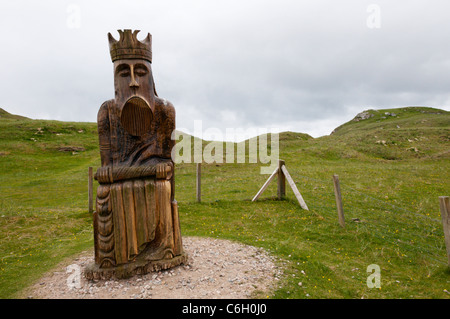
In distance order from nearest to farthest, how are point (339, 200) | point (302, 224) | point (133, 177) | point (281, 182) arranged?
point (133, 177), point (339, 200), point (302, 224), point (281, 182)

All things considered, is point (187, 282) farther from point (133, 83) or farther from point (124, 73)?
point (124, 73)

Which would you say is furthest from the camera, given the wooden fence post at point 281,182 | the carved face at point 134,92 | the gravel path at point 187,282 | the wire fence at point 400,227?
the wooden fence post at point 281,182

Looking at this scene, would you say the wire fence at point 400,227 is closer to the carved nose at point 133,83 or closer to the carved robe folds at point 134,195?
the carved robe folds at point 134,195

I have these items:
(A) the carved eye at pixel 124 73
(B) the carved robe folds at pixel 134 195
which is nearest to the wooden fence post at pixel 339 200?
(B) the carved robe folds at pixel 134 195

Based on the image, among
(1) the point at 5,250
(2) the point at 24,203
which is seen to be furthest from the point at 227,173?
(1) the point at 5,250

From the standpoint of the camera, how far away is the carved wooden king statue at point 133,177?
6391 mm

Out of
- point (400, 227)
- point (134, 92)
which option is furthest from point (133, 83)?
point (400, 227)

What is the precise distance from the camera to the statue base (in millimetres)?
6383

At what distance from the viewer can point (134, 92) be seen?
6402 millimetres

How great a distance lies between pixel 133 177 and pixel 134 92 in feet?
6.41

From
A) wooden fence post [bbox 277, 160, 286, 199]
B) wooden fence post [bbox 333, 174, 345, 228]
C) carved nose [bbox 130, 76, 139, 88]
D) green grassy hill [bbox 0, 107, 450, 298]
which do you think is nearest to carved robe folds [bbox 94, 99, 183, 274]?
carved nose [bbox 130, 76, 139, 88]

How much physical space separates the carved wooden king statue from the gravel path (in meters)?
0.30

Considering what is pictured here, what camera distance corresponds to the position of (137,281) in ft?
20.7
